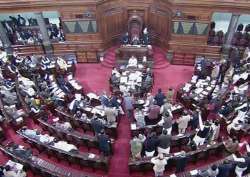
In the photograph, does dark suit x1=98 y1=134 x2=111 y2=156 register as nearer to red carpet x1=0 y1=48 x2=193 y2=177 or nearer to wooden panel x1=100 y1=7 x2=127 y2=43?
red carpet x1=0 y1=48 x2=193 y2=177

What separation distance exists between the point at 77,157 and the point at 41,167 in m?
1.23

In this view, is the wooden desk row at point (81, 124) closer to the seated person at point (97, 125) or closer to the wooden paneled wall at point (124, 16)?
the seated person at point (97, 125)

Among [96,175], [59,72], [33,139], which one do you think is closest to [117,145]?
[96,175]

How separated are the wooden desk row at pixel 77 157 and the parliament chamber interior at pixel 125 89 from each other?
4 centimetres

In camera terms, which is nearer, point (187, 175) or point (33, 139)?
point (187, 175)

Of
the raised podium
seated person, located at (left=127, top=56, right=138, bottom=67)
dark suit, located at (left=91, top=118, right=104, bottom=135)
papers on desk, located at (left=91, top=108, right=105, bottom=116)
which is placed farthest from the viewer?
the raised podium

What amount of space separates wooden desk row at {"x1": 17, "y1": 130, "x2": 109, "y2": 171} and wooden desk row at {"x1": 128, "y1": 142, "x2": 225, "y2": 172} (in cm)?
98

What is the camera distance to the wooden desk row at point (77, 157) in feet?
37.9

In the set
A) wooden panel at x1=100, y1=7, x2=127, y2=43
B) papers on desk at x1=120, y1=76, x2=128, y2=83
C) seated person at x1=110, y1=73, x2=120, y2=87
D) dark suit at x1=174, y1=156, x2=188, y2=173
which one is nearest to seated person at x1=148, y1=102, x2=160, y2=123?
dark suit at x1=174, y1=156, x2=188, y2=173

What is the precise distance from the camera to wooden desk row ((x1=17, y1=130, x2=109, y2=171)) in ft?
37.9

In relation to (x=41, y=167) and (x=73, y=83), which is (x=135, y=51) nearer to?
(x=73, y=83)

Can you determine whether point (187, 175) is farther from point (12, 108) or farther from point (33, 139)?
point (12, 108)

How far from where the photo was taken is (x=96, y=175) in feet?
39.1

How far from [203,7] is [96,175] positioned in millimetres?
9689
